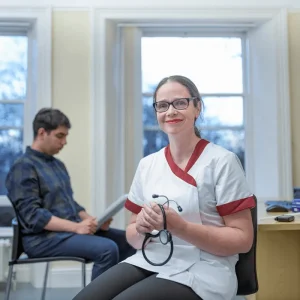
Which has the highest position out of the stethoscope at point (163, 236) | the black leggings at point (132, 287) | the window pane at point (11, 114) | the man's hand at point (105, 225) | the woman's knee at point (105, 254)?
the window pane at point (11, 114)

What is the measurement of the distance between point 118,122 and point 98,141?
302 mm

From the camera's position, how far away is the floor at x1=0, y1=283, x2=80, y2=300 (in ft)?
9.14

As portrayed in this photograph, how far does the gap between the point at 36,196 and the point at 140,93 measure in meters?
1.59

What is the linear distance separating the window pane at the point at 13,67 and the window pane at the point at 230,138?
64.5 inches

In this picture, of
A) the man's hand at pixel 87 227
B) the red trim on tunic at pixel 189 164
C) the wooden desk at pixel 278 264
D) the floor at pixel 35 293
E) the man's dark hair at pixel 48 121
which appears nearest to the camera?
the red trim on tunic at pixel 189 164

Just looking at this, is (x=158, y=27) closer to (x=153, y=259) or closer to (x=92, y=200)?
(x=92, y=200)

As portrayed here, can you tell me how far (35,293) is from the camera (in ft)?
9.56

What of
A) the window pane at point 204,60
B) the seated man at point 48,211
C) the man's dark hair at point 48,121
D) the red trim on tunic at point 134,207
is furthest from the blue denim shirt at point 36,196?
the window pane at point 204,60

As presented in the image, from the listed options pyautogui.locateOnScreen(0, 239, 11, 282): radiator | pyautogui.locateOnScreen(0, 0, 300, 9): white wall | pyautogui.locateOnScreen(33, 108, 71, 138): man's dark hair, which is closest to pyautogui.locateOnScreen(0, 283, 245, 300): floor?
pyautogui.locateOnScreen(0, 239, 11, 282): radiator

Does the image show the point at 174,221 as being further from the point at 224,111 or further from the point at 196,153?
the point at 224,111


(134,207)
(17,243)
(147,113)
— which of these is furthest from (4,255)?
(134,207)

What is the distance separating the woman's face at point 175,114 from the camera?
1336mm

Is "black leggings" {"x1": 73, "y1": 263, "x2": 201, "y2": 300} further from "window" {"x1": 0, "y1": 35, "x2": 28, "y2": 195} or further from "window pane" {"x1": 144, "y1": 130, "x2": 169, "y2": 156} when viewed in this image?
"window" {"x1": 0, "y1": 35, "x2": 28, "y2": 195}

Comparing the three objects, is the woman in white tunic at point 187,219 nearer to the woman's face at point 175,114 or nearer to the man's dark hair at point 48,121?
the woman's face at point 175,114
